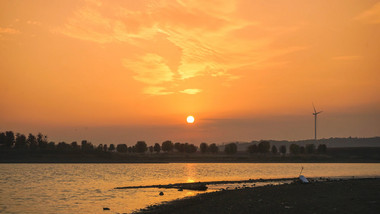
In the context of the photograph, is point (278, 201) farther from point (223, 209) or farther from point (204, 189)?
point (204, 189)

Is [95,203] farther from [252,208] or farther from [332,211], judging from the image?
[332,211]

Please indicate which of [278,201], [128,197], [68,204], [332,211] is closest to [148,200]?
[128,197]

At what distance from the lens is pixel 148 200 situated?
6088 cm

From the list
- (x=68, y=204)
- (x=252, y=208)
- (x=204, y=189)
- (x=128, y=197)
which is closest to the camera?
(x=252, y=208)

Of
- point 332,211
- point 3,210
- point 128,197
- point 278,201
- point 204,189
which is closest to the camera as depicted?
point 332,211

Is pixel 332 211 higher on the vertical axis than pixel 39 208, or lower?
higher

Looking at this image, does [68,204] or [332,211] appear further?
[68,204]

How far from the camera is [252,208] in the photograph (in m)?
39.5

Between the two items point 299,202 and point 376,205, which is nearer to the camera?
point 376,205

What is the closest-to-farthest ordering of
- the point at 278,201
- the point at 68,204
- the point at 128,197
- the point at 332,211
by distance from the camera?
the point at 332,211 < the point at 278,201 < the point at 68,204 < the point at 128,197

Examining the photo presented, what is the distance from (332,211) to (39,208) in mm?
39960

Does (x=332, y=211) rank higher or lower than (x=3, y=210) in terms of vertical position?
higher

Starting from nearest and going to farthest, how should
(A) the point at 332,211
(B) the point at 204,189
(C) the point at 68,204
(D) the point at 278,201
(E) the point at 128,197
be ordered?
(A) the point at 332,211 → (D) the point at 278,201 → (C) the point at 68,204 → (E) the point at 128,197 → (B) the point at 204,189

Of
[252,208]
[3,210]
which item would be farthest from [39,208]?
[252,208]
